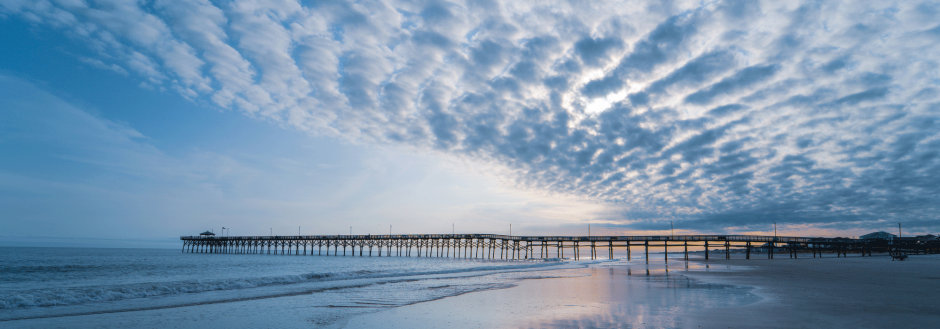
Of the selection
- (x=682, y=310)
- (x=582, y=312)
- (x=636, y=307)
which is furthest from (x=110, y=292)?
(x=682, y=310)

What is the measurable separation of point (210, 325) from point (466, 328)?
665 cm

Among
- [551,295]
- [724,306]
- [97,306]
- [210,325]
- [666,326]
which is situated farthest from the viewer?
[551,295]

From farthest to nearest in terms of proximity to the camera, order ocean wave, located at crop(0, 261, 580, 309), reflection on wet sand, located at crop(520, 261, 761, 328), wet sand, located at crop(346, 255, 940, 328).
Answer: ocean wave, located at crop(0, 261, 580, 309) < reflection on wet sand, located at crop(520, 261, 761, 328) < wet sand, located at crop(346, 255, 940, 328)

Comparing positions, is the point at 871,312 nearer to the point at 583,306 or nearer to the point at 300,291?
the point at 583,306

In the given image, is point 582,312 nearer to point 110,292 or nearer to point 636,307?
point 636,307

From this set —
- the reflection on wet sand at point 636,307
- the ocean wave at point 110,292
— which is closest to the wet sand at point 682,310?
the reflection on wet sand at point 636,307

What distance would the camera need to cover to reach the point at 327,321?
10812 millimetres

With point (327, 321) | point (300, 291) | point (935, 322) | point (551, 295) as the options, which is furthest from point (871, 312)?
point (300, 291)

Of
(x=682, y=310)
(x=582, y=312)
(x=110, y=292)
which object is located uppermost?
(x=682, y=310)

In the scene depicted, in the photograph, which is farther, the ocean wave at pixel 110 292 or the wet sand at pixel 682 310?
the ocean wave at pixel 110 292

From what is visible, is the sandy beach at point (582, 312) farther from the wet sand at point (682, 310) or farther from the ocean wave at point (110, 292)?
the ocean wave at point (110, 292)

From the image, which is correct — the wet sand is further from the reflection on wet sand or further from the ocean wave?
the ocean wave

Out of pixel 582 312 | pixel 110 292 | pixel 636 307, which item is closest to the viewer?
pixel 582 312

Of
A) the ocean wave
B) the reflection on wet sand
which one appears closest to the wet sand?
the reflection on wet sand
